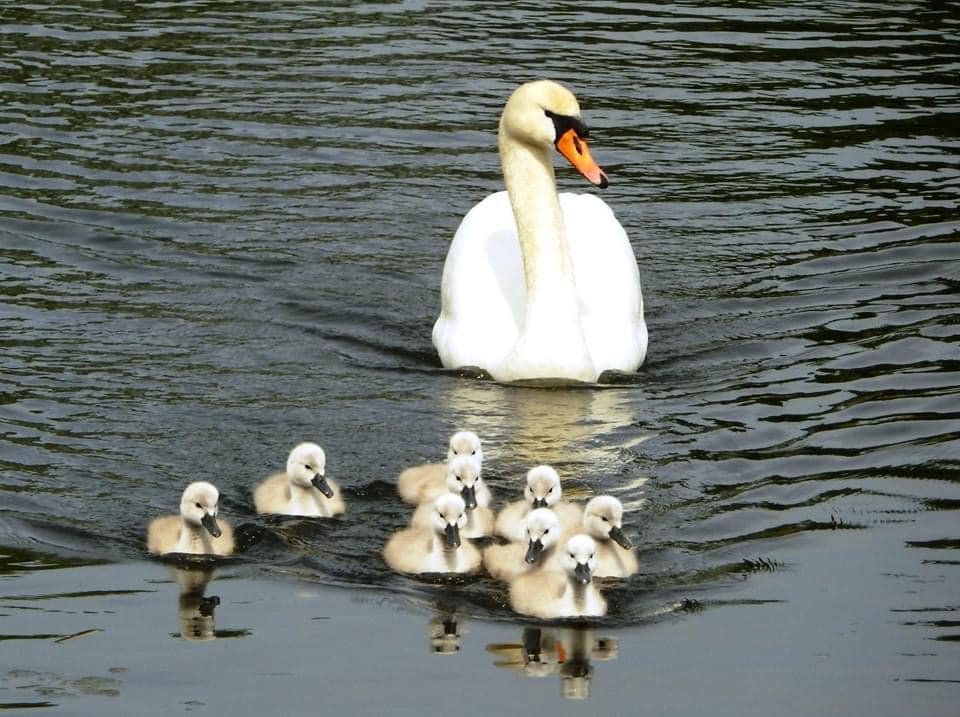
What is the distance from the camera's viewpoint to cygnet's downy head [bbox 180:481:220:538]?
29.1ft

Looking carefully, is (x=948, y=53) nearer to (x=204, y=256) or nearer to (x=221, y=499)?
(x=204, y=256)

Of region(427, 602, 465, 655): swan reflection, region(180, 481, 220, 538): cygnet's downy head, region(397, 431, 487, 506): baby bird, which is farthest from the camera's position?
region(397, 431, 487, 506): baby bird

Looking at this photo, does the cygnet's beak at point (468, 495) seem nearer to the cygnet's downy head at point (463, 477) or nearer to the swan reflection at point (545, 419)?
the cygnet's downy head at point (463, 477)

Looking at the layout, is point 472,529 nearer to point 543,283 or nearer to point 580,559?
point 580,559

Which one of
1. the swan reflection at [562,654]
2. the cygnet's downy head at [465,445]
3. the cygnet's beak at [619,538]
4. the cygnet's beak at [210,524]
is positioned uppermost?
the cygnet's downy head at [465,445]

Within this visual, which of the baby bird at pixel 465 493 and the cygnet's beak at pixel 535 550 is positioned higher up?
the baby bird at pixel 465 493

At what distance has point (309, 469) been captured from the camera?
927 cm

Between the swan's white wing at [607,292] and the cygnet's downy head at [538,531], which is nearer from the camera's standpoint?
the cygnet's downy head at [538,531]

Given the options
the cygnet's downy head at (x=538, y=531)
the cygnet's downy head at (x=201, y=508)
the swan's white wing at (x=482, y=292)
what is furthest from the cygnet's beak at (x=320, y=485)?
the swan's white wing at (x=482, y=292)

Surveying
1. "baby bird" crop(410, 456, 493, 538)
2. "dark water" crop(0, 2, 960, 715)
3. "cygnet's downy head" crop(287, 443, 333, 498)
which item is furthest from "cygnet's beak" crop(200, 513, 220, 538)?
"baby bird" crop(410, 456, 493, 538)

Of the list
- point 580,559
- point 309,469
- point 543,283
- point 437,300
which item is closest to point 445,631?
point 580,559

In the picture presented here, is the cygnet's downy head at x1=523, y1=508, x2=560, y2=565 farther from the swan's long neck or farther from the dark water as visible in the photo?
the swan's long neck

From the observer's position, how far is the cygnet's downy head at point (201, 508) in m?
8.88

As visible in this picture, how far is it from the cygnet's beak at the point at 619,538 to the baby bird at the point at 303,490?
1.35m
